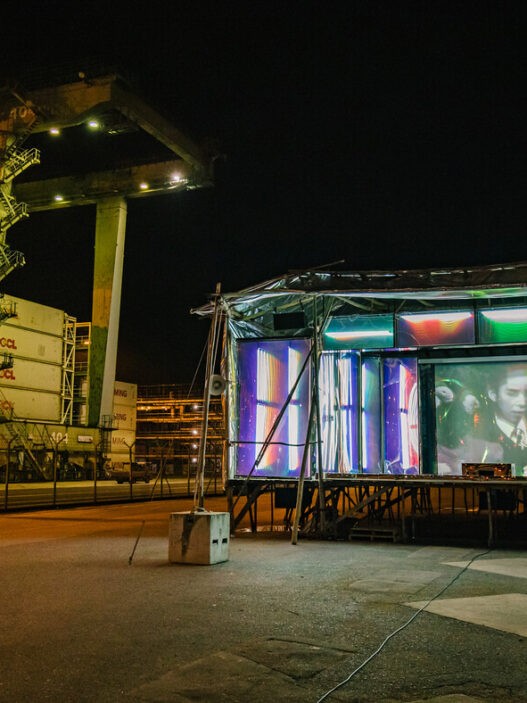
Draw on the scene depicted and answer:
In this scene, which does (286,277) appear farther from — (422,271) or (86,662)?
(86,662)

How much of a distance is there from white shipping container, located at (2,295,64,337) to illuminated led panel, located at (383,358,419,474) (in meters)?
33.6

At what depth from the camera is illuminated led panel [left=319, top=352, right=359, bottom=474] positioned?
14.0 m

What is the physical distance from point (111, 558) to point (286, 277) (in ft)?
Answer: 19.4

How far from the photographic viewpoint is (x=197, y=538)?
31.6ft

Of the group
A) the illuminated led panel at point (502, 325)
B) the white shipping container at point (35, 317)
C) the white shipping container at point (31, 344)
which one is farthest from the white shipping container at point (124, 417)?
the illuminated led panel at point (502, 325)

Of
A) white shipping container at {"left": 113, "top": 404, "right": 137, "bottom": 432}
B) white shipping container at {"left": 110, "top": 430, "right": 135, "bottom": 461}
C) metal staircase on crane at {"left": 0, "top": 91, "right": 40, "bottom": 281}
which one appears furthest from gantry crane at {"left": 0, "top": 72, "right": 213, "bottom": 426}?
white shipping container at {"left": 113, "top": 404, "right": 137, "bottom": 432}

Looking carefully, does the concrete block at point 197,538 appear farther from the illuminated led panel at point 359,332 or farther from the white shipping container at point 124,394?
the white shipping container at point 124,394

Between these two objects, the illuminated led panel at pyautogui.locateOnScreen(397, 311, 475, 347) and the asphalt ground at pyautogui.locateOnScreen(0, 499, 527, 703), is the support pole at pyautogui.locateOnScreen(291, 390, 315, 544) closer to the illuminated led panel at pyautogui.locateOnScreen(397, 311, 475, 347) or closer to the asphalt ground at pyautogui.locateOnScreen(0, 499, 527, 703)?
the asphalt ground at pyautogui.locateOnScreen(0, 499, 527, 703)

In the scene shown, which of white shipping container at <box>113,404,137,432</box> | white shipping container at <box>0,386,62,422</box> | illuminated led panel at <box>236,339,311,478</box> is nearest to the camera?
illuminated led panel at <box>236,339,311,478</box>

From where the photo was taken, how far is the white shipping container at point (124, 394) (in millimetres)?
60531

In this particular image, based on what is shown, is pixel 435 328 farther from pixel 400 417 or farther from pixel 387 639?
pixel 387 639

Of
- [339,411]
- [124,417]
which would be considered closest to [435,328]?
[339,411]

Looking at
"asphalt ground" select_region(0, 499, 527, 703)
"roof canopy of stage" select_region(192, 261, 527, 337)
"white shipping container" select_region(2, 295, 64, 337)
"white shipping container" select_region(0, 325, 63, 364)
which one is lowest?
"asphalt ground" select_region(0, 499, 527, 703)

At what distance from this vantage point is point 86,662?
505 centimetres
